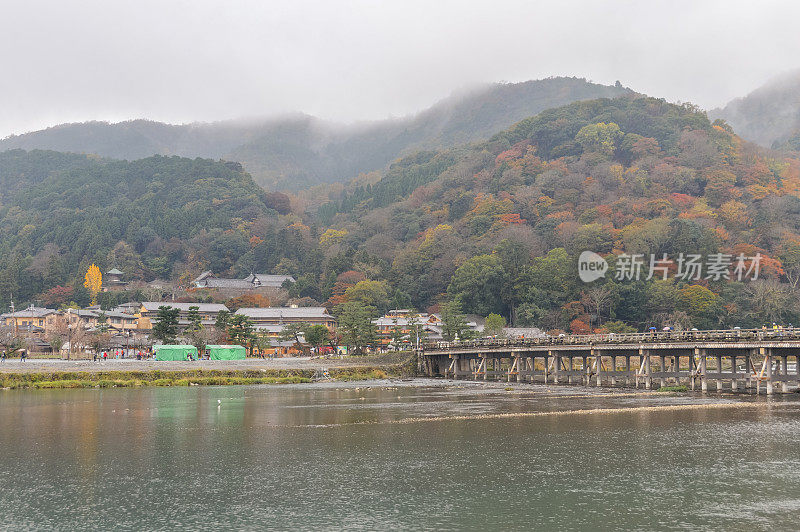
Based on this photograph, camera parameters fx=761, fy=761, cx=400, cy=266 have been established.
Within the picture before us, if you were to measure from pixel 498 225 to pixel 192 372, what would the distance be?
63.5m

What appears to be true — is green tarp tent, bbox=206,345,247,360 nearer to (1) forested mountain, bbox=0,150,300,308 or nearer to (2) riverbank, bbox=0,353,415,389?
(2) riverbank, bbox=0,353,415,389

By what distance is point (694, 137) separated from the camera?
133125 mm

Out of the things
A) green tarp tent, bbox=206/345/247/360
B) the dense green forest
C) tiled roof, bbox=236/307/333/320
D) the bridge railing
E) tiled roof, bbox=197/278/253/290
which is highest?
the dense green forest

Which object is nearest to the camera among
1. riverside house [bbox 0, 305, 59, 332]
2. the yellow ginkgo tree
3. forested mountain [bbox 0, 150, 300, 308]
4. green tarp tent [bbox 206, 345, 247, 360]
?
green tarp tent [bbox 206, 345, 247, 360]

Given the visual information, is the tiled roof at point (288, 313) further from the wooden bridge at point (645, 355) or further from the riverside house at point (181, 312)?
the wooden bridge at point (645, 355)

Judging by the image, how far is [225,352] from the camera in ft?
230

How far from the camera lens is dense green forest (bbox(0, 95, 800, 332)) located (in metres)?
90.5

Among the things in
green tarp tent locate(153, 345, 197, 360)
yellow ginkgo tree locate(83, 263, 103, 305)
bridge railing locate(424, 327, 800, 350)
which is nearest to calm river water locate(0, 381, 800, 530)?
bridge railing locate(424, 327, 800, 350)

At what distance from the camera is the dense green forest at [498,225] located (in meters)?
90.5

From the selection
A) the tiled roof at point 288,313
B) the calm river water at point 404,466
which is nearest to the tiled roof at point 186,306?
the tiled roof at point 288,313

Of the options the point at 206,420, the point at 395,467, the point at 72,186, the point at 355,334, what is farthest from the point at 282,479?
the point at 72,186

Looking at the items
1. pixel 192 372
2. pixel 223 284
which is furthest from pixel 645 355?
pixel 223 284

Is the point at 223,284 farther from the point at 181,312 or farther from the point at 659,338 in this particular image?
the point at 659,338

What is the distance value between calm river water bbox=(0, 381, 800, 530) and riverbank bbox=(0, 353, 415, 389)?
1569 cm
